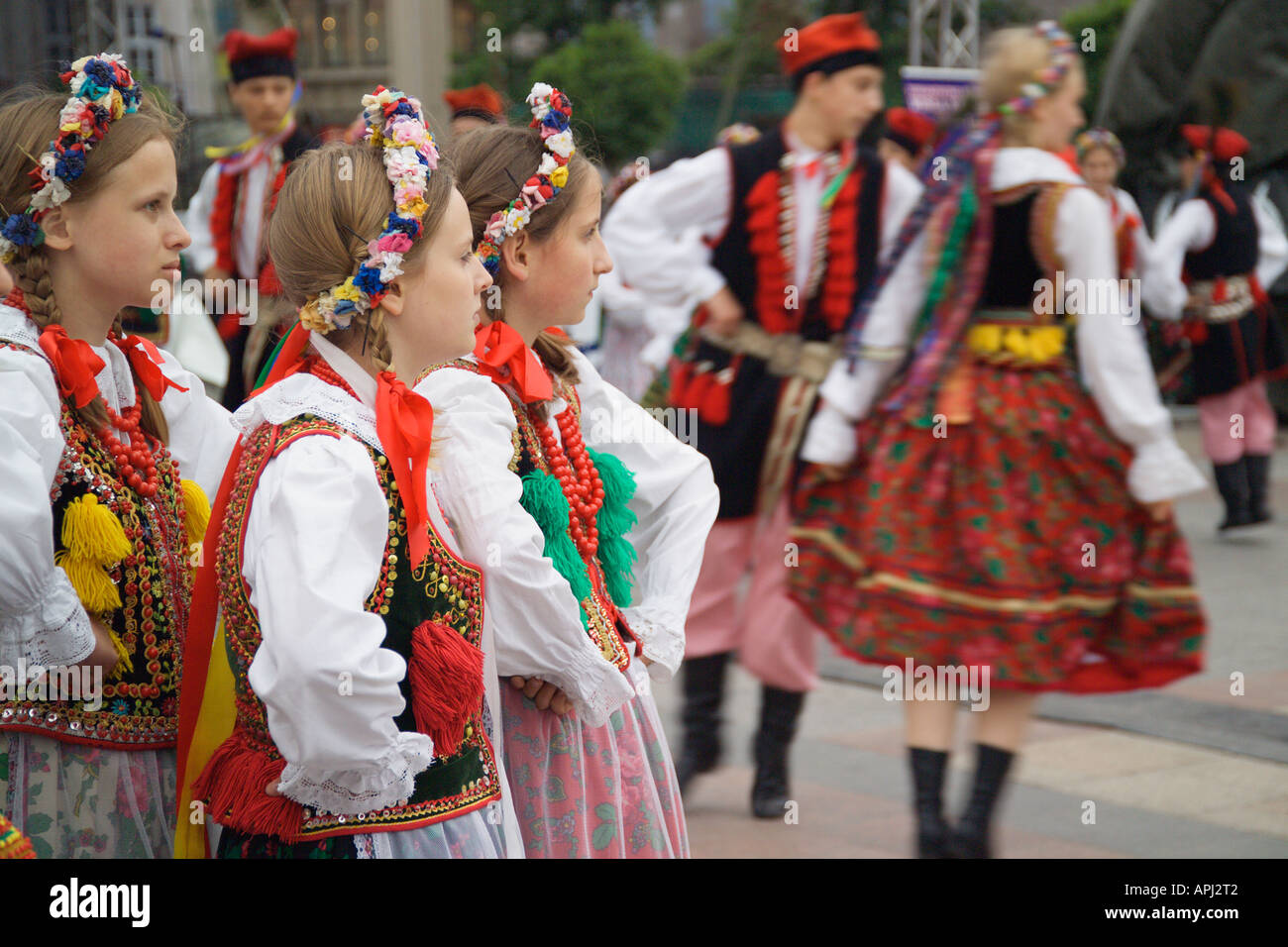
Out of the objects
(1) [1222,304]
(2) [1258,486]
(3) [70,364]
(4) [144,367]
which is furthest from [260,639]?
(1) [1222,304]

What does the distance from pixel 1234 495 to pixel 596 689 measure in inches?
267

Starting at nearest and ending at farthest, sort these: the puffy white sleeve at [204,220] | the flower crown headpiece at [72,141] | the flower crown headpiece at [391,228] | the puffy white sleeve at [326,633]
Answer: the puffy white sleeve at [326,633]
the flower crown headpiece at [391,228]
the flower crown headpiece at [72,141]
the puffy white sleeve at [204,220]

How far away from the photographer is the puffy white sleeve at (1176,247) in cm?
846

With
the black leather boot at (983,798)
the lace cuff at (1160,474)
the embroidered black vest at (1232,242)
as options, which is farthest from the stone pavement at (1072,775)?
the embroidered black vest at (1232,242)

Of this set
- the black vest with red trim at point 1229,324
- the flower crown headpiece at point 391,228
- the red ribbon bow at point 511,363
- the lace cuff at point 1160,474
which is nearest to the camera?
the flower crown headpiece at point 391,228

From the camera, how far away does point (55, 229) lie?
7.20 ft

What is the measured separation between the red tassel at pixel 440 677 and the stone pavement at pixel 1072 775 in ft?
6.67

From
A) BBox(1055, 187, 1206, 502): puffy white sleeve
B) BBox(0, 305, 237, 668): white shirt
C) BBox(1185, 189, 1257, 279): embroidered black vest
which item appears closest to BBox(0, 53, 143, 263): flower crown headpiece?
BBox(0, 305, 237, 668): white shirt

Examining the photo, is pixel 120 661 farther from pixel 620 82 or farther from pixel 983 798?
pixel 620 82

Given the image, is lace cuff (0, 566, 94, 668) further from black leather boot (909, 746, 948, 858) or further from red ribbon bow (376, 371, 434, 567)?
black leather boot (909, 746, 948, 858)

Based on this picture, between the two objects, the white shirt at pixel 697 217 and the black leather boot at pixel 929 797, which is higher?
the white shirt at pixel 697 217

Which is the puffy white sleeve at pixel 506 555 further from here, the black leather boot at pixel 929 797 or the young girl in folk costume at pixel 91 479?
the black leather boot at pixel 929 797

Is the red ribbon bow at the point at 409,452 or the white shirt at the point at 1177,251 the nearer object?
the red ribbon bow at the point at 409,452

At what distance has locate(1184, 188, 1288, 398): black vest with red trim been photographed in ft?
27.5
